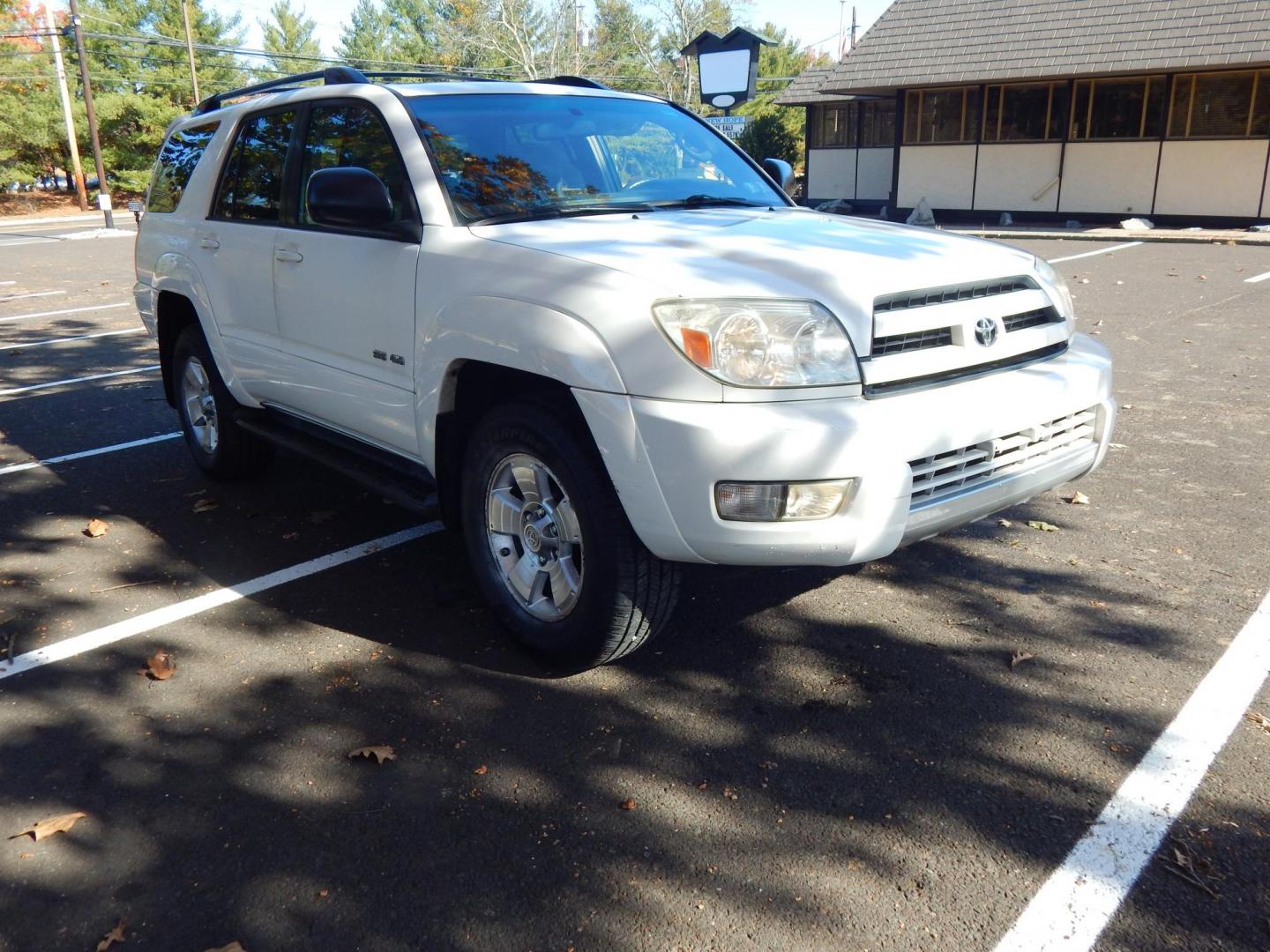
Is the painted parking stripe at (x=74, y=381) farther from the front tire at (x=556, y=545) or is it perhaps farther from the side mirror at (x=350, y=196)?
the front tire at (x=556, y=545)

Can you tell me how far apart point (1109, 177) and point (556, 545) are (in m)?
23.9

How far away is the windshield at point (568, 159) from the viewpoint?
13.0ft

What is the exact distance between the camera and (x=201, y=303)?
5332mm

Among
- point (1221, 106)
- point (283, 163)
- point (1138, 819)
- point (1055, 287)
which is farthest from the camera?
point (1221, 106)

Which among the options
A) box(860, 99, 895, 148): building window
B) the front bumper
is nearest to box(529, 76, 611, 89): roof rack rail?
the front bumper

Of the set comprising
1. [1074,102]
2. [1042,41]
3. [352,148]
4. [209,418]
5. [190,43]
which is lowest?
[209,418]

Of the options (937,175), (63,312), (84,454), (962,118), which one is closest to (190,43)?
(937,175)

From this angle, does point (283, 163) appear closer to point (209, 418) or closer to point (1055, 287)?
point (209, 418)

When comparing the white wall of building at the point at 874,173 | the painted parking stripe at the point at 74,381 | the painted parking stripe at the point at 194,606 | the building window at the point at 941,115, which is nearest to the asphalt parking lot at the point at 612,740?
the painted parking stripe at the point at 194,606

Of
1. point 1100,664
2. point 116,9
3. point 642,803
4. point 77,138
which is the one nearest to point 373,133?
point 642,803

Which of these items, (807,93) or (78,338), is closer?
(78,338)

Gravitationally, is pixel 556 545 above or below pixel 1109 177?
below

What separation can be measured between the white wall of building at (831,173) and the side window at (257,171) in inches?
1093

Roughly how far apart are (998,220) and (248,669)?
25.1 m
